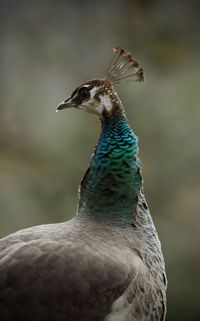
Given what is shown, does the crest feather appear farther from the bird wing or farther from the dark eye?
the bird wing

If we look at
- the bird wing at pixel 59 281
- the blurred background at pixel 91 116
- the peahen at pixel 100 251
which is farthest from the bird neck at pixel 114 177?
the blurred background at pixel 91 116

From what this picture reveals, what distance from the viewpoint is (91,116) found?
8.21m

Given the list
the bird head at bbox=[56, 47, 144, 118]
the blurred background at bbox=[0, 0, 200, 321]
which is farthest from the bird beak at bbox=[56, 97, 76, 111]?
the blurred background at bbox=[0, 0, 200, 321]

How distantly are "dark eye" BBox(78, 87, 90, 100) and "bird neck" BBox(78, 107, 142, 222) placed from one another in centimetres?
14

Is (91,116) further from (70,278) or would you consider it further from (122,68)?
(70,278)

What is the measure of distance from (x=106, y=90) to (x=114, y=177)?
39 centimetres

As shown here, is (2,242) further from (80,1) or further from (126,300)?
(80,1)

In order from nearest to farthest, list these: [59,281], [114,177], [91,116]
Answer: [59,281]
[114,177]
[91,116]

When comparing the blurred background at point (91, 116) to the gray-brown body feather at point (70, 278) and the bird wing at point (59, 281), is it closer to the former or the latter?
the gray-brown body feather at point (70, 278)

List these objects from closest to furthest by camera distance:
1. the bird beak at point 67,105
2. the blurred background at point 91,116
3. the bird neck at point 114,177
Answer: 1. the bird neck at point 114,177
2. the bird beak at point 67,105
3. the blurred background at point 91,116

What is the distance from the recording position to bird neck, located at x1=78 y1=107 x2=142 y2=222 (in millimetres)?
3830

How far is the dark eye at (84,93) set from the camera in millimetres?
3887

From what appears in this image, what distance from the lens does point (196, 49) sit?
923cm

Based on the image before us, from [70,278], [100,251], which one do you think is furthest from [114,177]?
[70,278]
